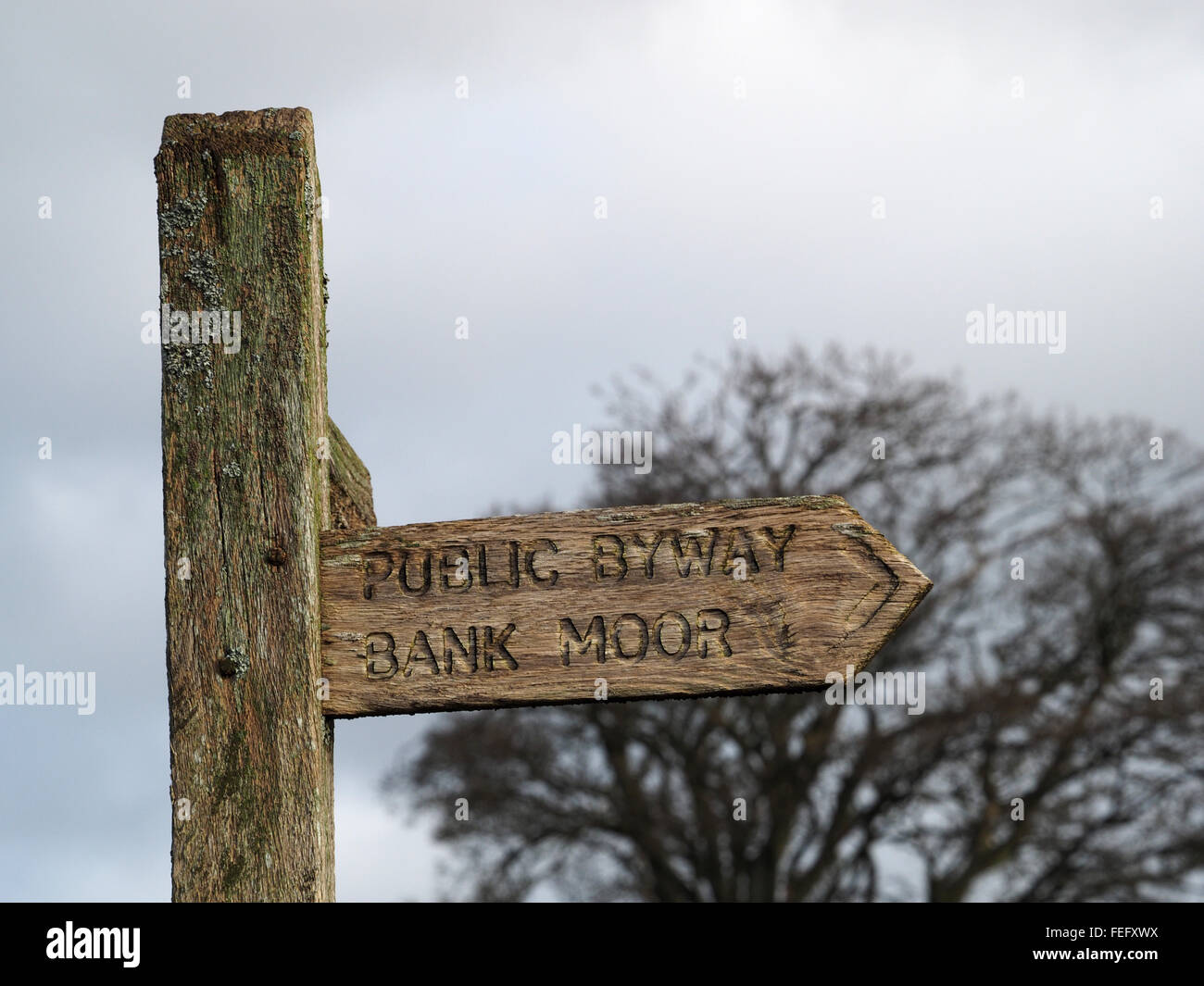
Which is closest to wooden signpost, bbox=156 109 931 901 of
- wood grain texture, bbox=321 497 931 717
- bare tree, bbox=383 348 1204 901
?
wood grain texture, bbox=321 497 931 717

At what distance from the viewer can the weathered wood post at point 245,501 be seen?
8.72 feet

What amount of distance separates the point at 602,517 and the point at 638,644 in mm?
263

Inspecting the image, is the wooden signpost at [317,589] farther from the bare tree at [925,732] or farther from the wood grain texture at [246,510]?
the bare tree at [925,732]

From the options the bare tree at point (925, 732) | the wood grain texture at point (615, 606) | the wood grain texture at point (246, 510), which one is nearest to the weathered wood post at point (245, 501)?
the wood grain texture at point (246, 510)

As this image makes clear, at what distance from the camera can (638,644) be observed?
2.62 metres

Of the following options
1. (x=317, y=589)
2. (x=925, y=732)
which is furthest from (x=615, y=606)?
(x=925, y=732)

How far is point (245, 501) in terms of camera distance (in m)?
2.75

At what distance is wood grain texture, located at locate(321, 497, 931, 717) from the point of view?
2590 millimetres

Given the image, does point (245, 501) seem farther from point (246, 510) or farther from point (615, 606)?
point (615, 606)

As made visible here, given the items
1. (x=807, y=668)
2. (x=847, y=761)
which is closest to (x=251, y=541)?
(x=807, y=668)

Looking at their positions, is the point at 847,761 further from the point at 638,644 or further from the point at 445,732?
the point at 638,644

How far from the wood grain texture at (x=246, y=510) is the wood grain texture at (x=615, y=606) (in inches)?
4.9

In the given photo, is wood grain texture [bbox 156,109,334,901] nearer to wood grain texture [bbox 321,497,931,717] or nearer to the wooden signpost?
the wooden signpost
